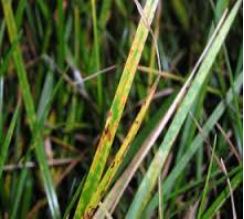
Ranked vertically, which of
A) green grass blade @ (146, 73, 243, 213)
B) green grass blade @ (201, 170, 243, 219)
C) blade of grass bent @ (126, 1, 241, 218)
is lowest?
green grass blade @ (201, 170, 243, 219)

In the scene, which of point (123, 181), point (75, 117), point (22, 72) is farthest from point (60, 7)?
point (123, 181)

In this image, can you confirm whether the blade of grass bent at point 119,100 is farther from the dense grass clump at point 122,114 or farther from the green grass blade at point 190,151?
the green grass blade at point 190,151

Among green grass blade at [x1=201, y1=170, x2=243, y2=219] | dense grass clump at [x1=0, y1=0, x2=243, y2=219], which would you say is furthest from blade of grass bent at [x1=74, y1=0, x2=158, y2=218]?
green grass blade at [x1=201, y1=170, x2=243, y2=219]

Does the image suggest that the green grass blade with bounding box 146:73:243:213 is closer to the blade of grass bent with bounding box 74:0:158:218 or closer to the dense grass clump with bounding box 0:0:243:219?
the dense grass clump with bounding box 0:0:243:219

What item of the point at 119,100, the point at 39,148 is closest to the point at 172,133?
the point at 119,100

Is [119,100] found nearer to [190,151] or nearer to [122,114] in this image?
[190,151]

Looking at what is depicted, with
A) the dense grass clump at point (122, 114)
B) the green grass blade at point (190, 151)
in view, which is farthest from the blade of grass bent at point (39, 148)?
the green grass blade at point (190, 151)

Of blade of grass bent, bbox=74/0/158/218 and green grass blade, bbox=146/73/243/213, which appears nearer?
blade of grass bent, bbox=74/0/158/218
